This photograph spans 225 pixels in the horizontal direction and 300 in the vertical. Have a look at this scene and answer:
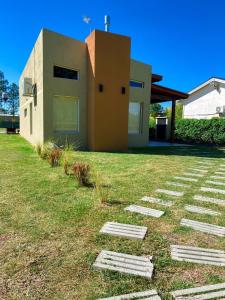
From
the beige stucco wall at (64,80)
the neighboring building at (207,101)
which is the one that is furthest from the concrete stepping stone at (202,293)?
the neighboring building at (207,101)

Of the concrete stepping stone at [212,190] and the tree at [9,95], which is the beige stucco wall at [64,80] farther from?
the tree at [9,95]

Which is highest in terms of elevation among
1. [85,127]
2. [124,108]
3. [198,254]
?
[124,108]

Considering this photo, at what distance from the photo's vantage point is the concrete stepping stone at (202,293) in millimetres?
1980

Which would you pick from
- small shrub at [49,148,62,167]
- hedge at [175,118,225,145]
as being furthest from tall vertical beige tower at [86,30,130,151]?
hedge at [175,118,225,145]

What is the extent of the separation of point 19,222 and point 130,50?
10872 mm

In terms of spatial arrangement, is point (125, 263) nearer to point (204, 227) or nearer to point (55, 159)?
point (204, 227)

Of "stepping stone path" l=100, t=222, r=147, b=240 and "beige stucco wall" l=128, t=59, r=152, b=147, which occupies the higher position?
"beige stucco wall" l=128, t=59, r=152, b=147

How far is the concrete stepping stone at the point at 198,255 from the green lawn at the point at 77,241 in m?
0.09

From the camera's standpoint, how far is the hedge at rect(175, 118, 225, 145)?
1534cm

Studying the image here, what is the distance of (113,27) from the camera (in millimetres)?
11875

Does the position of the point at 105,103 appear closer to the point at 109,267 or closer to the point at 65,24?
the point at 65,24

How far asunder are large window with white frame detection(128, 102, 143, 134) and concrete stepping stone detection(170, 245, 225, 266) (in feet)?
38.5

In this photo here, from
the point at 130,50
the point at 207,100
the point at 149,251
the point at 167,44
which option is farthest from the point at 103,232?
the point at 207,100

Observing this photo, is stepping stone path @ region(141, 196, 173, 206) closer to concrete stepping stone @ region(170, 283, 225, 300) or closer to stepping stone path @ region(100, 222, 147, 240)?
stepping stone path @ region(100, 222, 147, 240)
